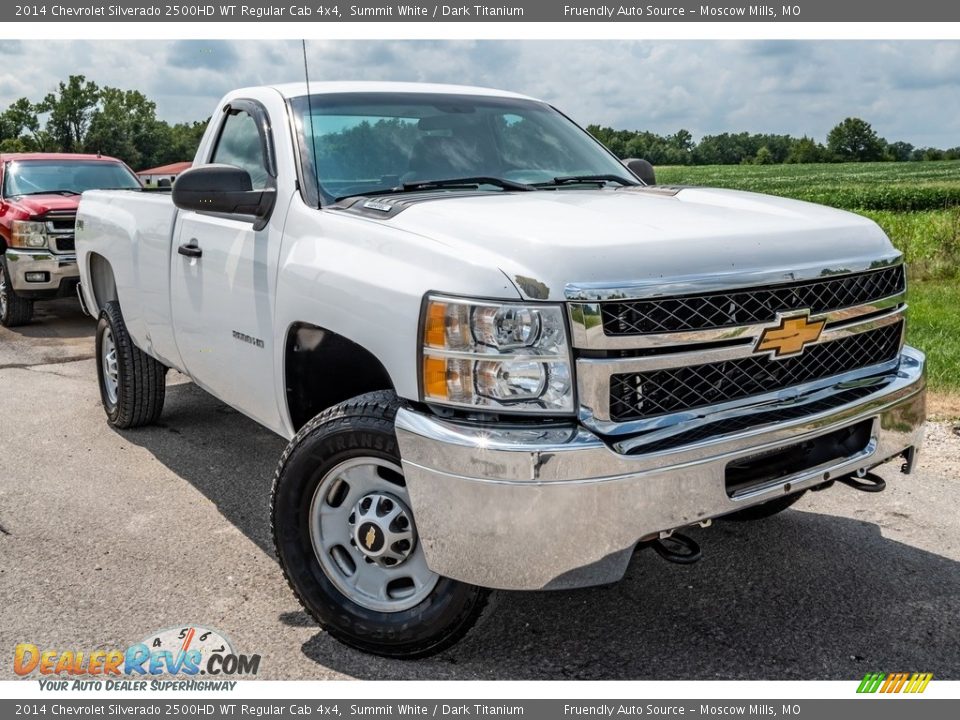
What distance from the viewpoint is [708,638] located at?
3219mm

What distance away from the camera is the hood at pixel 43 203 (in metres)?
10.1

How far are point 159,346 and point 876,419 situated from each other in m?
3.51

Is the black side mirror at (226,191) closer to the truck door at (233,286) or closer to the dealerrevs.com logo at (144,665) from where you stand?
the truck door at (233,286)

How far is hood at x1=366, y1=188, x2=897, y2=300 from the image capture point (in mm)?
2658

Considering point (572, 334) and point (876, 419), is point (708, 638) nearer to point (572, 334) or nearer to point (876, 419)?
point (876, 419)

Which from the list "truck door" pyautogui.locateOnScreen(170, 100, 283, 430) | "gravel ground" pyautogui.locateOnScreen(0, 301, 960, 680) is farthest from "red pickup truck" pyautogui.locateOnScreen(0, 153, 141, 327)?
"truck door" pyautogui.locateOnScreen(170, 100, 283, 430)

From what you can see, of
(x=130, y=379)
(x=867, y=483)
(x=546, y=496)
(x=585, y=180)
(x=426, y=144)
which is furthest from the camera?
(x=130, y=379)

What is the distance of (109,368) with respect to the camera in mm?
5973

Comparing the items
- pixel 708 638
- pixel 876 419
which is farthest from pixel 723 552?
pixel 876 419

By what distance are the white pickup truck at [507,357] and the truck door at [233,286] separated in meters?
0.02

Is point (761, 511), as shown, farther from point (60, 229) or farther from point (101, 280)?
point (60, 229)

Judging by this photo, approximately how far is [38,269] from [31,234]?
399 millimetres

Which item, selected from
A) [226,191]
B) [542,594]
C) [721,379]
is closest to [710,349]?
Result: [721,379]

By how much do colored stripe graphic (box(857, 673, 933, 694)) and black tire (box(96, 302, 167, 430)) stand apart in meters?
4.30
